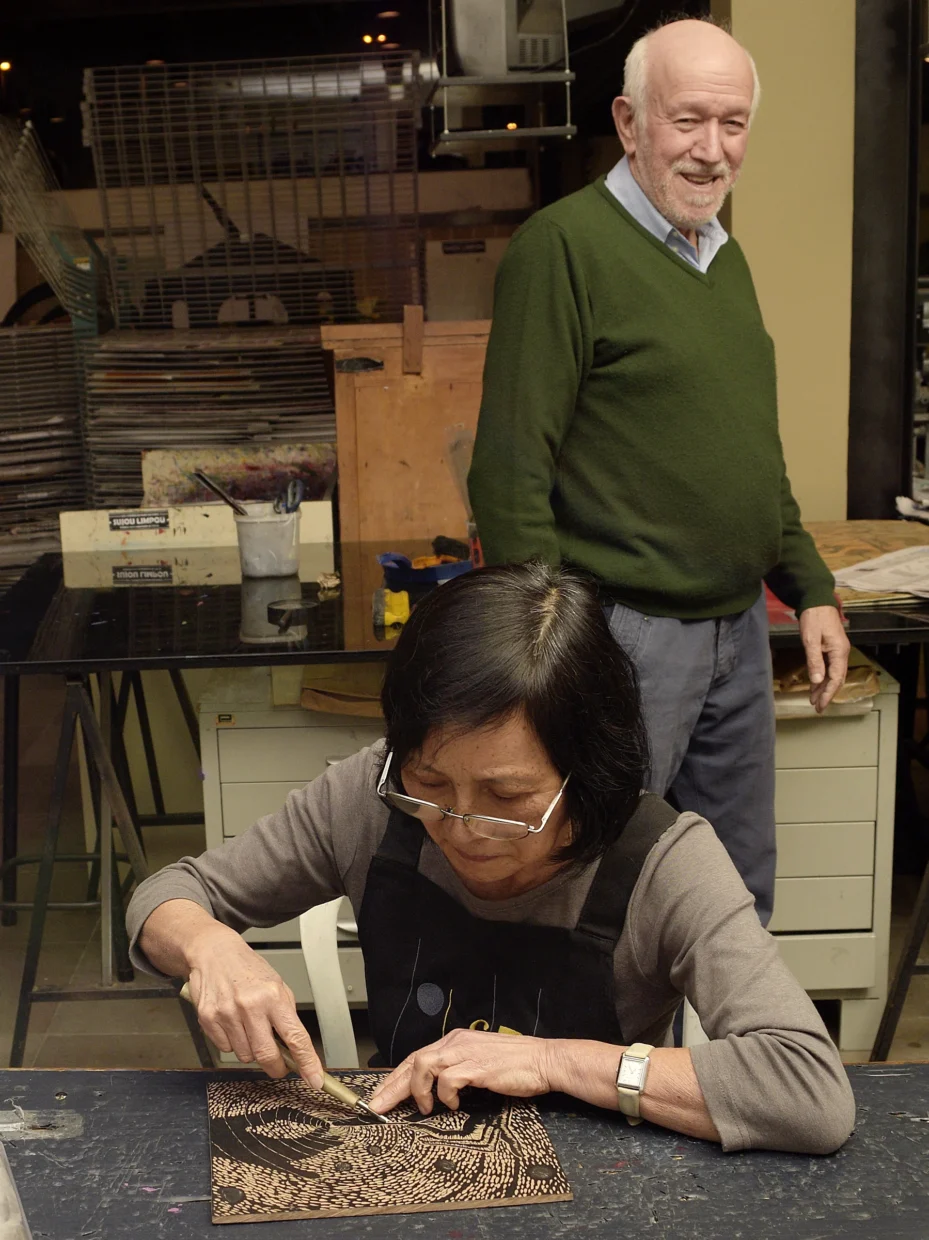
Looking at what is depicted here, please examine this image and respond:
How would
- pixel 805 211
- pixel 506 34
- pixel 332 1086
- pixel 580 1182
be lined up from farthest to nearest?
pixel 805 211
pixel 506 34
pixel 332 1086
pixel 580 1182

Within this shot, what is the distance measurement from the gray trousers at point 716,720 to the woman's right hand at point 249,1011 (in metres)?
0.93

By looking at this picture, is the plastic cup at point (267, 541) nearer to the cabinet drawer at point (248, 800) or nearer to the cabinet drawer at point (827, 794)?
the cabinet drawer at point (248, 800)

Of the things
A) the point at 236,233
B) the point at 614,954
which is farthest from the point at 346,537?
the point at 614,954

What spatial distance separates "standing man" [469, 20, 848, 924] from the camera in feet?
6.50

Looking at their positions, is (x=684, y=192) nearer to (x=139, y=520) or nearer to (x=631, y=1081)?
(x=631, y=1081)

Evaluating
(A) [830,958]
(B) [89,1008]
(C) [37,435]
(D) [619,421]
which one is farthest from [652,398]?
(C) [37,435]

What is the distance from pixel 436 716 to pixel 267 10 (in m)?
5.93

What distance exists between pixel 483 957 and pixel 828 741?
1.43 meters

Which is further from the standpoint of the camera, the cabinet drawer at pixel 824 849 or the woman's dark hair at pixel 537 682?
the cabinet drawer at pixel 824 849

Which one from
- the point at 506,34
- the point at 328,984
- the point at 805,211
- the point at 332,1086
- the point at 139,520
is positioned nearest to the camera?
the point at 332,1086

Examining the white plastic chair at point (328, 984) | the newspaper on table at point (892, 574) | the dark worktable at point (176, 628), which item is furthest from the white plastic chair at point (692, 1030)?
the newspaper on table at point (892, 574)

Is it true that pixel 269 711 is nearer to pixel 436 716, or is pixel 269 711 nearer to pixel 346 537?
pixel 346 537

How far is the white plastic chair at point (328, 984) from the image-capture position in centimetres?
154

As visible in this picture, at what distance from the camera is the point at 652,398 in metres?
2.01
